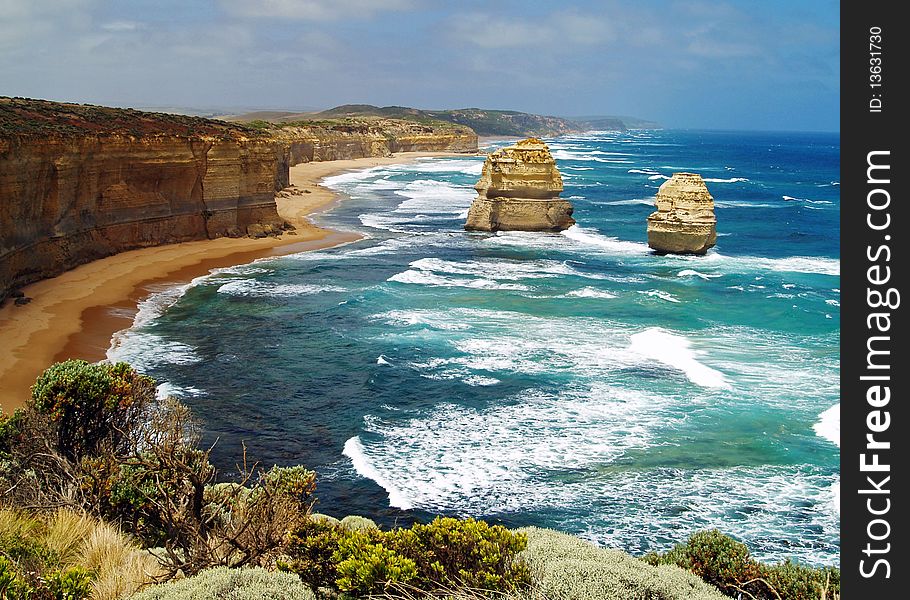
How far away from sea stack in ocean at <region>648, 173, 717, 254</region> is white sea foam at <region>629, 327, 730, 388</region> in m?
14.2

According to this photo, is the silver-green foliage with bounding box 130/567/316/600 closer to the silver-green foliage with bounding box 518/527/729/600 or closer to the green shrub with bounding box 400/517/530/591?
the green shrub with bounding box 400/517/530/591

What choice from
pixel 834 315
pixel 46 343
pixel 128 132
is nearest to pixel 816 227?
pixel 834 315

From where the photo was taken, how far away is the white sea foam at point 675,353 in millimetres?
22016

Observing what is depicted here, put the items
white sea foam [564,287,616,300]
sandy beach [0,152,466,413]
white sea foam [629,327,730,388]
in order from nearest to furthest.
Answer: white sea foam [629,327,730,388], sandy beach [0,152,466,413], white sea foam [564,287,616,300]

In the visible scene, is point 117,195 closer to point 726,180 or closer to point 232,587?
point 232,587

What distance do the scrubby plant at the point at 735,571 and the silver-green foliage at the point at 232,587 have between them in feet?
15.9

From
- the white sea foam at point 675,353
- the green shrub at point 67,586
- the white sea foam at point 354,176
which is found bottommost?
the white sea foam at point 675,353

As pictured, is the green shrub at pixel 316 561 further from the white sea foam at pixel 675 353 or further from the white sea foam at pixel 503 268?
the white sea foam at pixel 503 268

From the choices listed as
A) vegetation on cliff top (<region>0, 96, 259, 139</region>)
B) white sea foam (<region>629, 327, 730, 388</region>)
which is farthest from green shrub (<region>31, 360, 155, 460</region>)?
vegetation on cliff top (<region>0, 96, 259, 139</region>)

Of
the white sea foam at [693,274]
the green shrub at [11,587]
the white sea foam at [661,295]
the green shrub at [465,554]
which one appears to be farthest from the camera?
the white sea foam at [693,274]

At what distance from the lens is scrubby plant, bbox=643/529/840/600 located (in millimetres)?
9414
